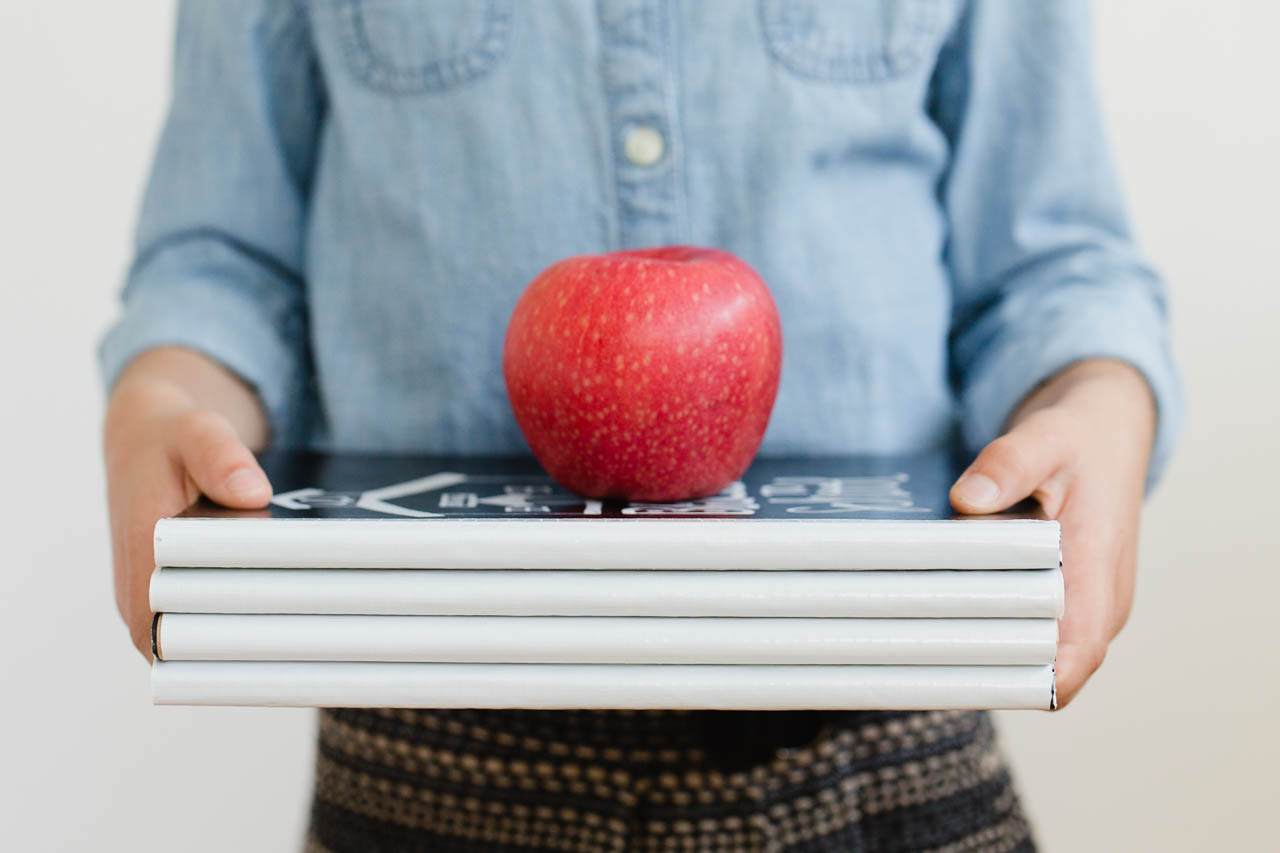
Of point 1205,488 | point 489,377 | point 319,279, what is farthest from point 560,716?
point 1205,488

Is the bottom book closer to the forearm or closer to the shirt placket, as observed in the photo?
the forearm

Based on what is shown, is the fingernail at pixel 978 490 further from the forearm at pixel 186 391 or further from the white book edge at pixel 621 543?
the forearm at pixel 186 391

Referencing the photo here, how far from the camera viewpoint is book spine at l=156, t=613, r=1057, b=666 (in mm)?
386

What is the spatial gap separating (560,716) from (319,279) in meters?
0.30

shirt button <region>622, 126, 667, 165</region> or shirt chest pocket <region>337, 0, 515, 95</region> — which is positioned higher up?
shirt chest pocket <region>337, 0, 515, 95</region>

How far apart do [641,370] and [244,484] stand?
16 cm

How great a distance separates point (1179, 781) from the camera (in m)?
1.15

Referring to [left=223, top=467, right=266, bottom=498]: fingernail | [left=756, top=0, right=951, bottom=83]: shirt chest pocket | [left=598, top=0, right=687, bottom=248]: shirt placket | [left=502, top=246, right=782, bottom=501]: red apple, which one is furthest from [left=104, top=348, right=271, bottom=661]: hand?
[left=756, top=0, right=951, bottom=83]: shirt chest pocket

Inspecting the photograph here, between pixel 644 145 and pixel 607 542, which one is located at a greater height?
pixel 644 145

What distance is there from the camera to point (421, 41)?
0.61 meters

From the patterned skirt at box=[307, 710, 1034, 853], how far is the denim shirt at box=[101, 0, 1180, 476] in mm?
161

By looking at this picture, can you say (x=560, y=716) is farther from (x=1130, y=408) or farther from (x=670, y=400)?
(x=1130, y=408)

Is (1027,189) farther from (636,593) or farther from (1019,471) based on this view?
(636,593)

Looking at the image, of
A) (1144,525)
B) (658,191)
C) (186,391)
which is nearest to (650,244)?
(658,191)
